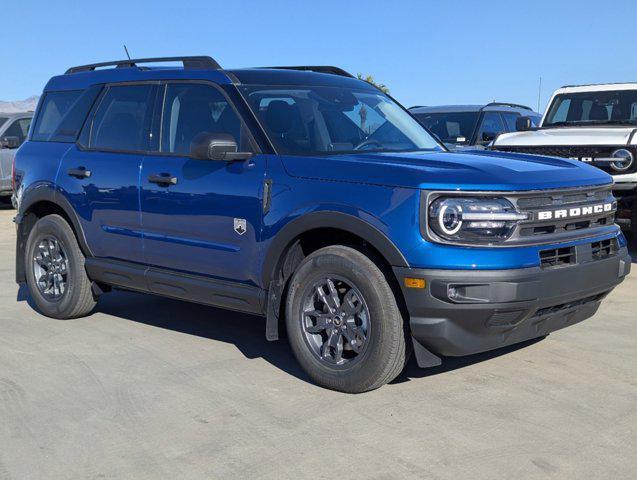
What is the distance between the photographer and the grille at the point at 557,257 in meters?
4.38

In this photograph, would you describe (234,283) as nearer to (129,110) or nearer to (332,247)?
(332,247)

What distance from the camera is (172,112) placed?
5730 millimetres

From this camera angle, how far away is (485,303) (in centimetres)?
419

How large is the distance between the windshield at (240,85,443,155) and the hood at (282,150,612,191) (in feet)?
Answer: 0.86

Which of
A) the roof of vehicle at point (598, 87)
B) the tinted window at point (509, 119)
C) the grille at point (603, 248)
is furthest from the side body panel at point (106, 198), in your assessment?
the tinted window at point (509, 119)

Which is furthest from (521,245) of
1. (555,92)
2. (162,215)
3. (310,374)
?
(555,92)

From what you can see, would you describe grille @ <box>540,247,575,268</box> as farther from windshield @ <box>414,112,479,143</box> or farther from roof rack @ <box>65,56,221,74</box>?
windshield @ <box>414,112,479,143</box>

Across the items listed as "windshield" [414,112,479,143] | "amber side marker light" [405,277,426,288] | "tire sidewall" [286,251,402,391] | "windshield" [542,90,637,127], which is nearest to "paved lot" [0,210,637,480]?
"tire sidewall" [286,251,402,391]

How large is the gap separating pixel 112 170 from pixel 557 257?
318 centimetres

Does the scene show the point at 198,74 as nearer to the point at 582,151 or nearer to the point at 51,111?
the point at 51,111

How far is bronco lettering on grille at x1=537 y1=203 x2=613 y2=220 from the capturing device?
4.41 m

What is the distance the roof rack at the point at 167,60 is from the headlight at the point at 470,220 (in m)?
2.15

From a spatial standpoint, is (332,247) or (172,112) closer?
(332,247)

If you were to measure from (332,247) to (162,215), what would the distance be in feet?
4.61
